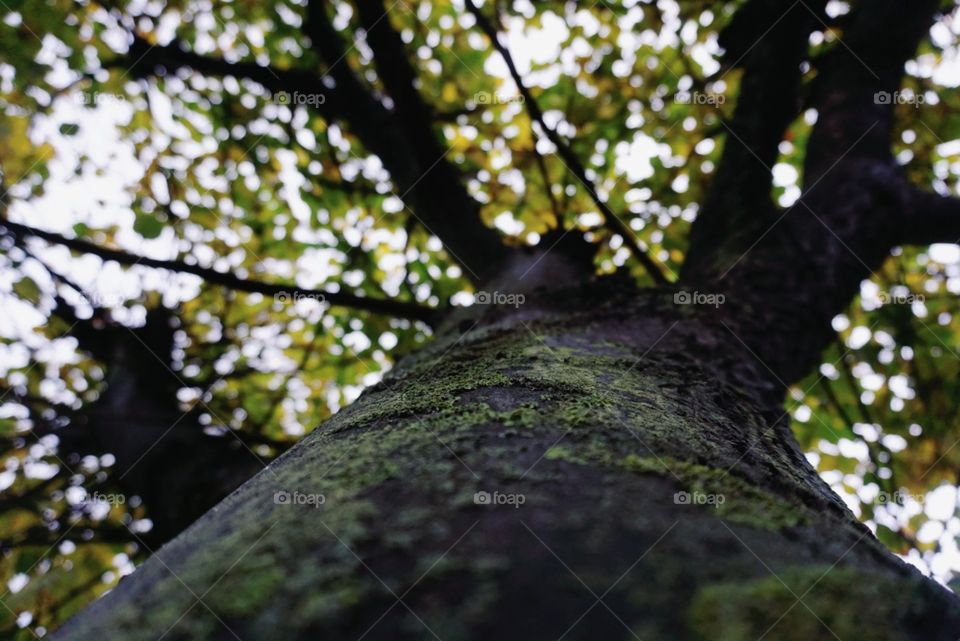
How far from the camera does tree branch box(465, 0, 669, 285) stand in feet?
8.46

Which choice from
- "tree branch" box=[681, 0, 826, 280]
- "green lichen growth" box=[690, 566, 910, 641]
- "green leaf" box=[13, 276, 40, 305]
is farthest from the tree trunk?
"green leaf" box=[13, 276, 40, 305]

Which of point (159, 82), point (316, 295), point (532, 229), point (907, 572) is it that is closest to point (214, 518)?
point (907, 572)

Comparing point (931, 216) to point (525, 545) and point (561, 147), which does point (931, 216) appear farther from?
point (525, 545)

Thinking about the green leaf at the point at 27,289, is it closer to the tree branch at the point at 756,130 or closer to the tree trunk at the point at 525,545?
the tree trunk at the point at 525,545

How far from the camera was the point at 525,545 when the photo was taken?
67 centimetres

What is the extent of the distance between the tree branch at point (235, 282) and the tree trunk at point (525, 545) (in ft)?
5.33

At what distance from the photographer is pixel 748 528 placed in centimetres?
75

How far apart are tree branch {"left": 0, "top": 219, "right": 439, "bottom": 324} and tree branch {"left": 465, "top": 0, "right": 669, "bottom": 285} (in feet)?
3.20

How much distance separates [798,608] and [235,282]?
8.18 ft

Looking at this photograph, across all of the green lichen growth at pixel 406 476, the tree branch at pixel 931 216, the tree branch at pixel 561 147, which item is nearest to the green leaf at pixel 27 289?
the tree branch at pixel 561 147

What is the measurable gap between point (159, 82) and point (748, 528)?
4.64 metres

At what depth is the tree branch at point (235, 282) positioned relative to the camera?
2430 millimetres

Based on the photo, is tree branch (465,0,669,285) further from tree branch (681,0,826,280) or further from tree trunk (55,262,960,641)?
tree trunk (55,262,960,641)

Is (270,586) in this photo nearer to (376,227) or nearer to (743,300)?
(743,300)
